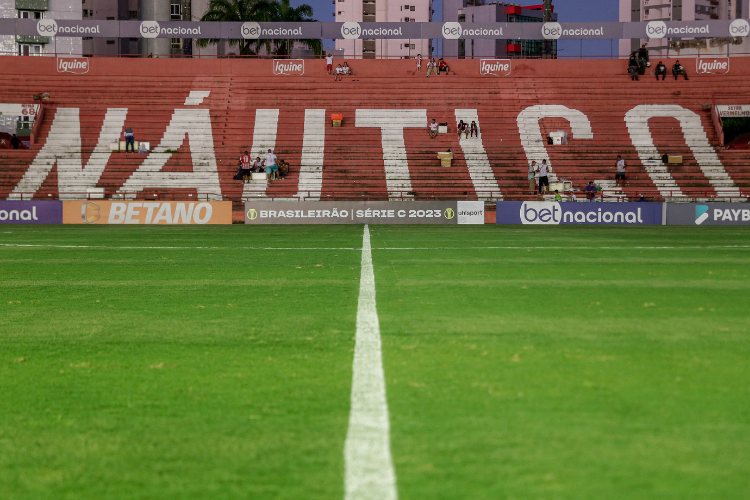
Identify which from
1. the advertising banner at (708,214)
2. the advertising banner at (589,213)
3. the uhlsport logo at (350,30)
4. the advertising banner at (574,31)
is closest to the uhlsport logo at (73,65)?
the uhlsport logo at (350,30)

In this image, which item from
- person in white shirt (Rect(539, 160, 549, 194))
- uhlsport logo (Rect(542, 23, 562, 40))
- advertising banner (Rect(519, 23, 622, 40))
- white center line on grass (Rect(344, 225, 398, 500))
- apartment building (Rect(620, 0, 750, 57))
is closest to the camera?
white center line on grass (Rect(344, 225, 398, 500))

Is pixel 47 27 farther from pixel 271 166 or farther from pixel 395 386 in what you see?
pixel 395 386

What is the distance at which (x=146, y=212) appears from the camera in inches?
1206

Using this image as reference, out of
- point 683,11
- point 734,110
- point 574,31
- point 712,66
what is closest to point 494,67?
point 574,31

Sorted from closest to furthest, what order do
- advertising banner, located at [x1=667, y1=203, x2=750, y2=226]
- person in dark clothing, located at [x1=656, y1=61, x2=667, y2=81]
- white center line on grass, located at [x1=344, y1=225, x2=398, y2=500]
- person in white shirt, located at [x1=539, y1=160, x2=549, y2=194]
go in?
white center line on grass, located at [x1=344, y1=225, x2=398, y2=500]
advertising banner, located at [x1=667, y1=203, x2=750, y2=226]
person in white shirt, located at [x1=539, y1=160, x2=549, y2=194]
person in dark clothing, located at [x1=656, y1=61, x2=667, y2=81]

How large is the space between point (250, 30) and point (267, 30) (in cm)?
99

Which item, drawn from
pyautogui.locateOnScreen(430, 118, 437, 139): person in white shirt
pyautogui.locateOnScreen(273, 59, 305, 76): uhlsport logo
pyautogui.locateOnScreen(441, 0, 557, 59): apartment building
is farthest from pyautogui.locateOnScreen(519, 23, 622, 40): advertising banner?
pyautogui.locateOnScreen(441, 0, 557, 59): apartment building

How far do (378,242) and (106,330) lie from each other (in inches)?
485

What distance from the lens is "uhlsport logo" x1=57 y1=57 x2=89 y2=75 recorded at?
146ft

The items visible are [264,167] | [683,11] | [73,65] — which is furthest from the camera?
[683,11]

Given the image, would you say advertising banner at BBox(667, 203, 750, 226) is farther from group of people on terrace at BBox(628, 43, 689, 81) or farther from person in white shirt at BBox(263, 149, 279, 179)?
person in white shirt at BBox(263, 149, 279, 179)

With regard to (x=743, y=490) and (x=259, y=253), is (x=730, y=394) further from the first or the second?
(x=259, y=253)

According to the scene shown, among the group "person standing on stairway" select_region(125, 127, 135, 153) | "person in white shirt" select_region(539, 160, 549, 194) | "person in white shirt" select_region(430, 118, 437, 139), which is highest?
"person in white shirt" select_region(430, 118, 437, 139)

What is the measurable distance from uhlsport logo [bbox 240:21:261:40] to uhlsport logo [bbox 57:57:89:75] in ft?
30.1
